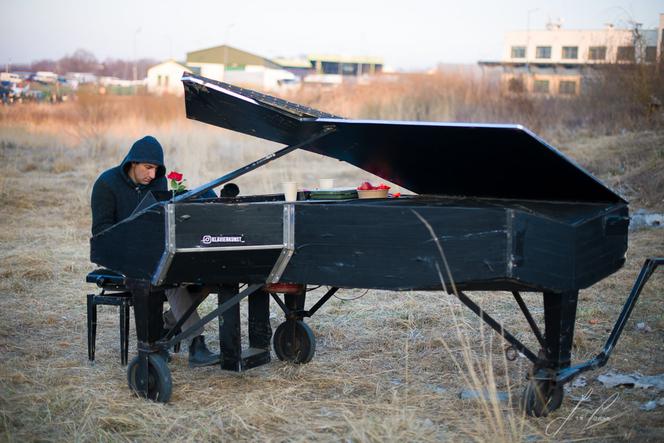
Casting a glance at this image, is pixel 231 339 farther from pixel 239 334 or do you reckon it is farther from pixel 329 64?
pixel 329 64

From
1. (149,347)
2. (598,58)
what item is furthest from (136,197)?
(598,58)

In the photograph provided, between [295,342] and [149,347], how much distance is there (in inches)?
46.9

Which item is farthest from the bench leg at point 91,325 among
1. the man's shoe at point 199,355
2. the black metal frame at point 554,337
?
the black metal frame at point 554,337

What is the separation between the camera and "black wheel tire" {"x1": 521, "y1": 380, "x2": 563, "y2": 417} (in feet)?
14.0

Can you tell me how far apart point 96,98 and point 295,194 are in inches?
754

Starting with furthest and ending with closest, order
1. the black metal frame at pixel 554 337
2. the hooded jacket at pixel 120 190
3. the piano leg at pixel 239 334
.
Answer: the hooded jacket at pixel 120 190
the piano leg at pixel 239 334
the black metal frame at pixel 554 337

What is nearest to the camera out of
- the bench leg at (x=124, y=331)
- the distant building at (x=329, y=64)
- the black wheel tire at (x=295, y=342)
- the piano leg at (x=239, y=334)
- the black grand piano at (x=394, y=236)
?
the black grand piano at (x=394, y=236)

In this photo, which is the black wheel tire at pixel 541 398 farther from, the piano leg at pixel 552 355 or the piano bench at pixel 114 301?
the piano bench at pixel 114 301

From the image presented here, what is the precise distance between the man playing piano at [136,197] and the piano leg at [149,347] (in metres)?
0.56

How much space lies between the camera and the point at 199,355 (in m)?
5.30

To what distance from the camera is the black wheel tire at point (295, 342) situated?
18.0ft

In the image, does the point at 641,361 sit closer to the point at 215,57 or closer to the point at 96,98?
the point at 96,98

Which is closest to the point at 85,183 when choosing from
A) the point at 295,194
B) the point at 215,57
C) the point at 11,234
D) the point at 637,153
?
the point at 11,234

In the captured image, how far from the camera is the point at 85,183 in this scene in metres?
14.3
